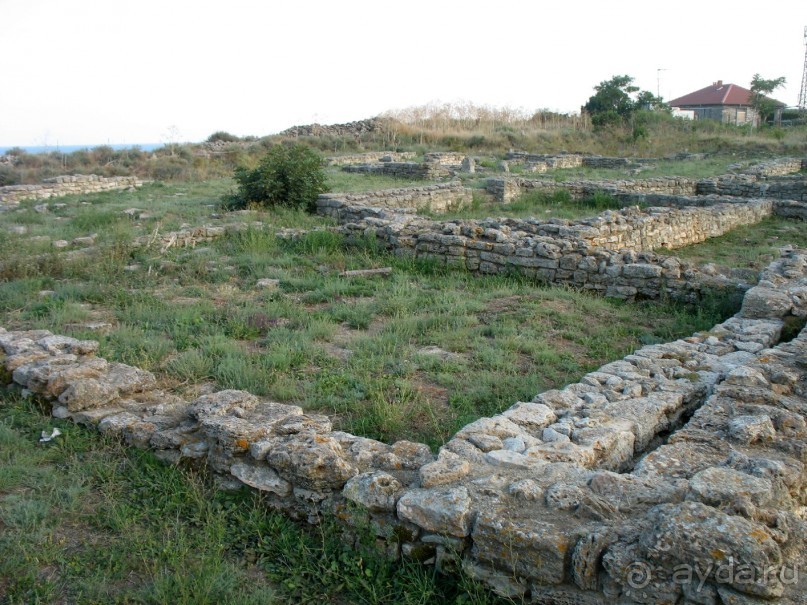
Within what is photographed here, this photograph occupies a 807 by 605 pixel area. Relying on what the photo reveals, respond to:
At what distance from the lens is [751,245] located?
1095 centimetres

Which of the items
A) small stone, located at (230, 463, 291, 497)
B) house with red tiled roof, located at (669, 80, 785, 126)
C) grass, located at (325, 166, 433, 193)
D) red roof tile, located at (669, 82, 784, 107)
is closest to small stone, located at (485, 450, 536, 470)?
small stone, located at (230, 463, 291, 497)

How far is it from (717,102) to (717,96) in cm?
169

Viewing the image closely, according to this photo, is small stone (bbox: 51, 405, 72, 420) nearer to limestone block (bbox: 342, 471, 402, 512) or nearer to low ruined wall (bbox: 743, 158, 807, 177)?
limestone block (bbox: 342, 471, 402, 512)

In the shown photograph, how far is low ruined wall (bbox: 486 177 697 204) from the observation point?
15234 millimetres

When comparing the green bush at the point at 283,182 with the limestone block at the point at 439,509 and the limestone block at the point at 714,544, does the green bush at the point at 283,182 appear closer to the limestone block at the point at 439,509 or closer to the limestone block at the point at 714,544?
the limestone block at the point at 439,509

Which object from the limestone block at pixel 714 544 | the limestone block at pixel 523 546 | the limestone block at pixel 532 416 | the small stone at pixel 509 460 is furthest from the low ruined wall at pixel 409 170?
the limestone block at pixel 714 544

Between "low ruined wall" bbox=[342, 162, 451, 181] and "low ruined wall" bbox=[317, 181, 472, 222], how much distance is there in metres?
3.11

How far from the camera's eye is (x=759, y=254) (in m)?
9.95

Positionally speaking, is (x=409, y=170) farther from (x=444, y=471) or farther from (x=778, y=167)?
(x=444, y=471)

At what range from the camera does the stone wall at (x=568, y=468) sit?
232 centimetres

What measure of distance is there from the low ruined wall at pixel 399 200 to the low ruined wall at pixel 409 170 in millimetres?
3107

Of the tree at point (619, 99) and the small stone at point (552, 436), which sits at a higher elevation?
the tree at point (619, 99)

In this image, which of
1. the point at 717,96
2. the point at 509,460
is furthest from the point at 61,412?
the point at 717,96

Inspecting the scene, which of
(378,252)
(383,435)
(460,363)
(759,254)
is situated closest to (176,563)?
(383,435)
